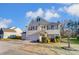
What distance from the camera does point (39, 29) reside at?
3.69m

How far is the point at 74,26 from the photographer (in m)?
3.66

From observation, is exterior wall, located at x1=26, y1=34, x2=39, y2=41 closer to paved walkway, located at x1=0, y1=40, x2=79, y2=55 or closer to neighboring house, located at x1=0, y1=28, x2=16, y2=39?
paved walkway, located at x1=0, y1=40, x2=79, y2=55

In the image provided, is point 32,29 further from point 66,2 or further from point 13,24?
point 66,2

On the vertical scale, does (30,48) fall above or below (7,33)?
below

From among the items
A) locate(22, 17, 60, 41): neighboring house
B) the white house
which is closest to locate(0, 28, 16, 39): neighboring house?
the white house

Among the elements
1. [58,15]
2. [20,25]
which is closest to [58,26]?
[58,15]

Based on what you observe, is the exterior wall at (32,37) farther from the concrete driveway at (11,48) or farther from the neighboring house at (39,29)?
the concrete driveway at (11,48)

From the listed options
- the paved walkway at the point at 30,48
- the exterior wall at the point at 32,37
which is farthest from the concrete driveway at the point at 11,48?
the exterior wall at the point at 32,37

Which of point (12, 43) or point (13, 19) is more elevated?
point (13, 19)

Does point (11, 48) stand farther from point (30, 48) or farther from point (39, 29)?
point (39, 29)

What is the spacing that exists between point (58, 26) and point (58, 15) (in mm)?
140

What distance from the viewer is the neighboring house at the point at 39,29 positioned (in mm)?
3660

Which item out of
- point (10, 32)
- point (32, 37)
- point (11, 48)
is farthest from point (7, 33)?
point (32, 37)
